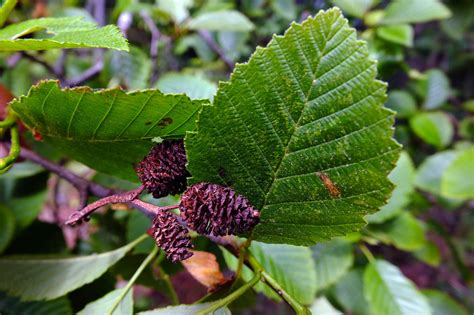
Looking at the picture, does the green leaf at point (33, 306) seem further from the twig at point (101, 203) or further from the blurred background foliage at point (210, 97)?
the twig at point (101, 203)

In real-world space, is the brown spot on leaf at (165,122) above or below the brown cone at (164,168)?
above

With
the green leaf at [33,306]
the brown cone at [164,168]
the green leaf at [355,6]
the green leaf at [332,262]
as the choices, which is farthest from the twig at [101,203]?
the green leaf at [355,6]

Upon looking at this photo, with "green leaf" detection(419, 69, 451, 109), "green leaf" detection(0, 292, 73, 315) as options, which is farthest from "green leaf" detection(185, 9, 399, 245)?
"green leaf" detection(419, 69, 451, 109)

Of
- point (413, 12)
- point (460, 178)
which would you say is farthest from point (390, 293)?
point (413, 12)

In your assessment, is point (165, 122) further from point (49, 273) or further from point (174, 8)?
point (174, 8)

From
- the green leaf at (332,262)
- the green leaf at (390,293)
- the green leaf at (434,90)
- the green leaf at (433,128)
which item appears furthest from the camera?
the green leaf at (434,90)

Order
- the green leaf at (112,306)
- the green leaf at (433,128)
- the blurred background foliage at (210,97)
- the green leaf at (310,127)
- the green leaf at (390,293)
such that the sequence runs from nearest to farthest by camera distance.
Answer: the green leaf at (310,127) < the green leaf at (112,306) < the blurred background foliage at (210,97) < the green leaf at (390,293) < the green leaf at (433,128)

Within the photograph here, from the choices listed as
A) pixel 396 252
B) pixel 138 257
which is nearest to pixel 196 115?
pixel 138 257

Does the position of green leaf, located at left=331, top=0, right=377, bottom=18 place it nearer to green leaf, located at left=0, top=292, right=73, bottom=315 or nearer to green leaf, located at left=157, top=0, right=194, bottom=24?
green leaf, located at left=157, top=0, right=194, bottom=24
